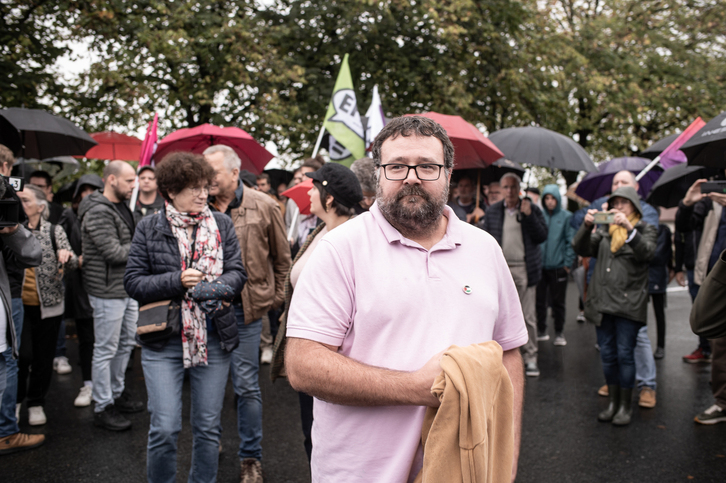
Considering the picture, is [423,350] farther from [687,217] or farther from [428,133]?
[687,217]

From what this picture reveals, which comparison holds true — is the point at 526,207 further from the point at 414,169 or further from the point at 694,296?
the point at 414,169

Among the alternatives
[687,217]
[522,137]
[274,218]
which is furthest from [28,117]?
[687,217]

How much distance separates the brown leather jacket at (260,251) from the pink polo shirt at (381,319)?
6.98 feet

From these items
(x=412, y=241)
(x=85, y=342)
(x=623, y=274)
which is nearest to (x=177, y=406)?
(x=412, y=241)

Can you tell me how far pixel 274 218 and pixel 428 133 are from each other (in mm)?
2423

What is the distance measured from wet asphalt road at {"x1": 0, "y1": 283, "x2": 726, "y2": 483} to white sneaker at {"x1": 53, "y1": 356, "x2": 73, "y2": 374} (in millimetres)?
149

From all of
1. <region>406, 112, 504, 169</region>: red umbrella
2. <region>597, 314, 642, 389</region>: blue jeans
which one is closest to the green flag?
<region>406, 112, 504, 169</region>: red umbrella

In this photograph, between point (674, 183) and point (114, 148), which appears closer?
point (674, 183)

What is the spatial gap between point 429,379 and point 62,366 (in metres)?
6.20

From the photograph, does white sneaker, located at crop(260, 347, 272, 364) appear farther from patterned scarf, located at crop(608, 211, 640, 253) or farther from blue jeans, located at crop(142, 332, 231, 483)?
patterned scarf, located at crop(608, 211, 640, 253)

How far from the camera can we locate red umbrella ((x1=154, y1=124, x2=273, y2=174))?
670cm

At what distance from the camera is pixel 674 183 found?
6.55 m

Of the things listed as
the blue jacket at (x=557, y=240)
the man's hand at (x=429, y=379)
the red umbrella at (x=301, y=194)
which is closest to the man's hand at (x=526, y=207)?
the blue jacket at (x=557, y=240)

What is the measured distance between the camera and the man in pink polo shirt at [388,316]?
5.63 ft
